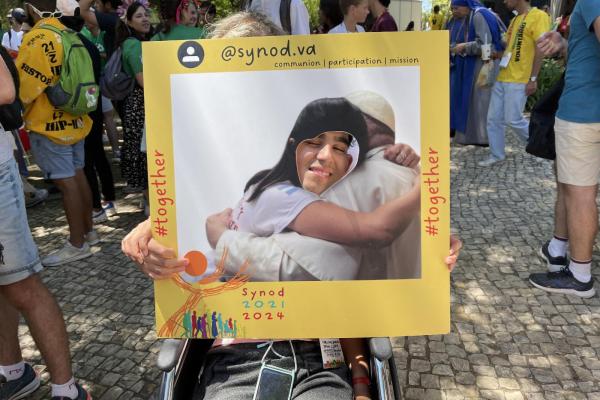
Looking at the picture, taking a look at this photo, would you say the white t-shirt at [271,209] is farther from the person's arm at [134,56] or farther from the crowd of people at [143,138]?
the person's arm at [134,56]

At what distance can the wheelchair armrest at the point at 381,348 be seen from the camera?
146 centimetres

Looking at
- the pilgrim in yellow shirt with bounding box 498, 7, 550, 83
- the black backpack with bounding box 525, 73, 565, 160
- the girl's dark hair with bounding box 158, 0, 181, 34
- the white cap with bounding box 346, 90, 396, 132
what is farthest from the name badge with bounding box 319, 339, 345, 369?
the pilgrim in yellow shirt with bounding box 498, 7, 550, 83

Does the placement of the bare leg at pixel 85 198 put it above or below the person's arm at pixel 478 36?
below

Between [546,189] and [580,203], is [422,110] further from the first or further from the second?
[546,189]

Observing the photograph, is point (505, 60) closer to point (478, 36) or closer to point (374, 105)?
point (478, 36)

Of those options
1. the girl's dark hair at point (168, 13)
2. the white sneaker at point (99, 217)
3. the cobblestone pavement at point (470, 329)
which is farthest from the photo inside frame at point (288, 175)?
the white sneaker at point (99, 217)

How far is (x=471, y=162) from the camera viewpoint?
20.7 feet

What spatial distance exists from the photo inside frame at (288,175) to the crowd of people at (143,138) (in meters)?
0.02

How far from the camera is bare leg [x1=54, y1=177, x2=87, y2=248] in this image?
3.81 meters

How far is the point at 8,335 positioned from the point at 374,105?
2023 millimetres

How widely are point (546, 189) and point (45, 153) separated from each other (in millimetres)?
4473

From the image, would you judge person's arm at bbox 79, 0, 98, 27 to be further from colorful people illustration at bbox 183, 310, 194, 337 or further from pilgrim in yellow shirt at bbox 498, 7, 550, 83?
colorful people illustration at bbox 183, 310, 194, 337

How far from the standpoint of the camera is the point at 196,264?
1465 mm

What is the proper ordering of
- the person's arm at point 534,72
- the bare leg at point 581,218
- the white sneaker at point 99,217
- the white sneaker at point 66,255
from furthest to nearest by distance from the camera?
the person's arm at point 534,72 → the white sneaker at point 99,217 → the white sneaker at point 66,255 → the bare leg at point 581,218
